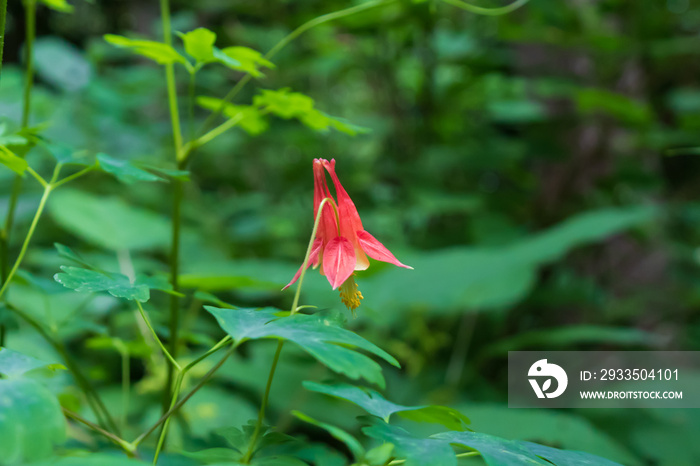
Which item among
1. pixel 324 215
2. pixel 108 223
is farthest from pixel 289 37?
pixel 108 223

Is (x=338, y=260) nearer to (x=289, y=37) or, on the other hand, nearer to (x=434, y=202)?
(x=289, y=37)

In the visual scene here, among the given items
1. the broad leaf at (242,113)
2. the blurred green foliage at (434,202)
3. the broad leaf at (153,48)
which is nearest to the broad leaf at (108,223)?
the blurred green foliage at (434,202)

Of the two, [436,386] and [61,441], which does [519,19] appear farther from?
[61,441]

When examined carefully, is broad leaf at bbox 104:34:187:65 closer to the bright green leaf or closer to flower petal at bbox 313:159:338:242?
the bright green leaf

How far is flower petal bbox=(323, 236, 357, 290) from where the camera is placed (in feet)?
1.39

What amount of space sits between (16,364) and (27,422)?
0.06 m

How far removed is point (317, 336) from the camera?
33 centimetres

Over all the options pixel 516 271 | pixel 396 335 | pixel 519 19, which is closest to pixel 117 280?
pixel 516 271

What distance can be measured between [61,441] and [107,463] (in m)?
0.02

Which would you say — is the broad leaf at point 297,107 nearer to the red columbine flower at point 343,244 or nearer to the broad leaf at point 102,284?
the red columbine flower at point 343,244

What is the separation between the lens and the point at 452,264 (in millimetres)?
1367

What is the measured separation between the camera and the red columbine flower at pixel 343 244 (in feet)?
1.44

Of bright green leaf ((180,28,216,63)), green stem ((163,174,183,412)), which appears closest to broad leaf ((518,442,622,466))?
green stem ((163,174,183,412))

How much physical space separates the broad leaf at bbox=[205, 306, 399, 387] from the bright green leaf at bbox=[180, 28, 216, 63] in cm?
30
